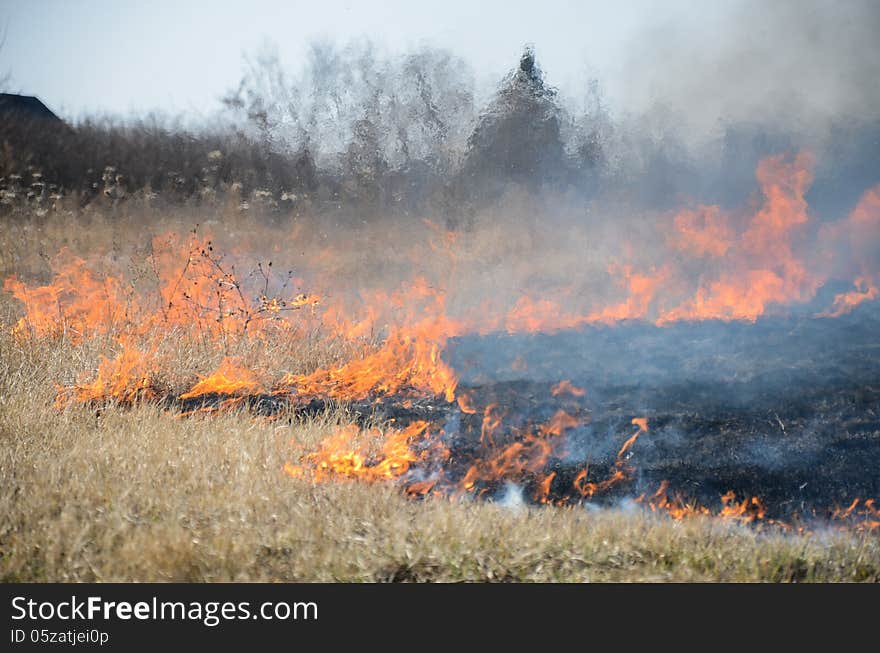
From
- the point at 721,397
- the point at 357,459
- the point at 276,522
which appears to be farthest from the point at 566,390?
the point at 276,522

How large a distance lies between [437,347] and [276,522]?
12.0 feet

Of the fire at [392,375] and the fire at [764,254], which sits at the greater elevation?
the fire at [764,254]

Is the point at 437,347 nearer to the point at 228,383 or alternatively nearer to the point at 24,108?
the point at 228,383

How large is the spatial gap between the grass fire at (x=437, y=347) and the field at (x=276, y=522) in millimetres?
23

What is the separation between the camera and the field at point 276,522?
357cm

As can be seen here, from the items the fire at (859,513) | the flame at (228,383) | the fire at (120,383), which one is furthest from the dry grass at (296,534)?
the flame at (228,383)

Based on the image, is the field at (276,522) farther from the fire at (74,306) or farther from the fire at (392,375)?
the fire at (74,306)

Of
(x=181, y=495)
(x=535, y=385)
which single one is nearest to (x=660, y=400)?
(x=535, y=385)

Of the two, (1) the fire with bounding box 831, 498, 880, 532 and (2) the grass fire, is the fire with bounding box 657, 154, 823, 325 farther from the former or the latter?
(1) the fire with bounding box 831, 498, 880, 532

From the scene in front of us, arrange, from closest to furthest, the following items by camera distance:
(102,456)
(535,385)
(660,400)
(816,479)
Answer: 1. (102,456)
2. (816,479)
3. (660,400)
4. (535,385)

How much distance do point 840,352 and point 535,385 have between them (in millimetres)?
2751

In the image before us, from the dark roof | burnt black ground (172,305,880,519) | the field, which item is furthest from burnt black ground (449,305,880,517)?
the dark roof

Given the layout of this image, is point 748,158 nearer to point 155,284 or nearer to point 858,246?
point 858,246

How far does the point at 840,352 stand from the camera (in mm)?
6758
